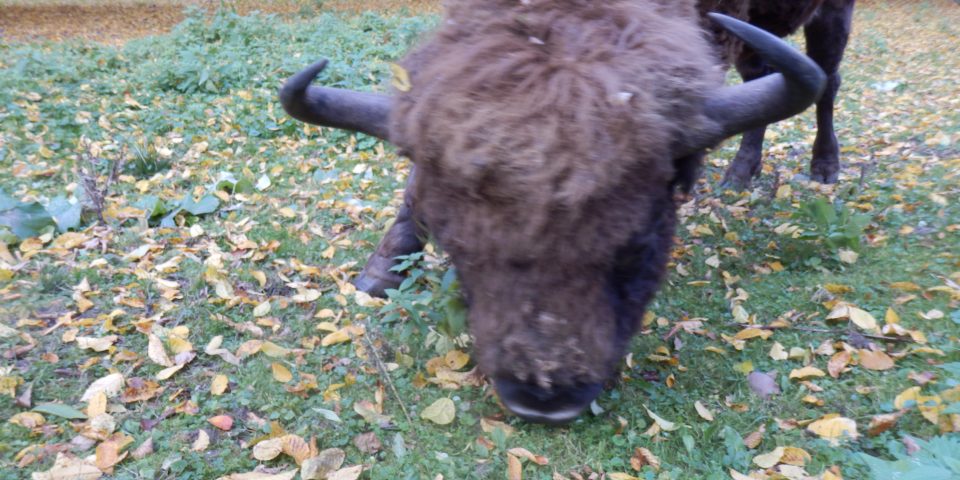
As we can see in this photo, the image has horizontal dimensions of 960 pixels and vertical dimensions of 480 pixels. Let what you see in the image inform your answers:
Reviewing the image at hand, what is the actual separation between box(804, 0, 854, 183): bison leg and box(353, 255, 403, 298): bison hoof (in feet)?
13.8

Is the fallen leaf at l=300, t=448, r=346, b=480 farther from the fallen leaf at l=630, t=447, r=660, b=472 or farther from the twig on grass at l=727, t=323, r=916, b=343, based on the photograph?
the twig on grass at l=727, t=323, r=916, b=343

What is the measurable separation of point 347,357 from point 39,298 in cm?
196

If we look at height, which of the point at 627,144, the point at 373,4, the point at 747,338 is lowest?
the point at 373,4

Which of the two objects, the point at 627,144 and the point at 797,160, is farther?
the point at 797,160

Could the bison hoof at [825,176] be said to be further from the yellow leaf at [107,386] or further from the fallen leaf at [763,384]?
the yellow leaf at [107,386]

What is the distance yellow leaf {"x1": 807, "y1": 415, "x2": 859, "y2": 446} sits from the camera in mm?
2844

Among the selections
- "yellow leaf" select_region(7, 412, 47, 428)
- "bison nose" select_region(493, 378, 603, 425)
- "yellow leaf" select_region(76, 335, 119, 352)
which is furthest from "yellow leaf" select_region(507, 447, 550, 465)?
"yellow leaf" select_region(76, 335, 119, 352)

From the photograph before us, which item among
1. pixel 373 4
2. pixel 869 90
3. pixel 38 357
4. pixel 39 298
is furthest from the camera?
pixel 373 4

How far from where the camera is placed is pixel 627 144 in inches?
93.9

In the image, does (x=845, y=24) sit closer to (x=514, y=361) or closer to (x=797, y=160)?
(x=797, y=160)

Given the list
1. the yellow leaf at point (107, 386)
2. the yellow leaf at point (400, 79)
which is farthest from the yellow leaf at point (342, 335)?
the yellow leaf at point (400, 79)

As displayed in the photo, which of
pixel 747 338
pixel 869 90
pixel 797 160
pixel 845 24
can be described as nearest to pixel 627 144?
pixel 747 338

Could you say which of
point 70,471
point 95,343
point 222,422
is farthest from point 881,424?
point 95,343

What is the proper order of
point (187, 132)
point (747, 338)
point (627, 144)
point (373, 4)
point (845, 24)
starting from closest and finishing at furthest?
1. point (627, 144)
2. point (747, 338)
3. point (845, 24)
4. point (187, 132)
5. point (373, 4)
